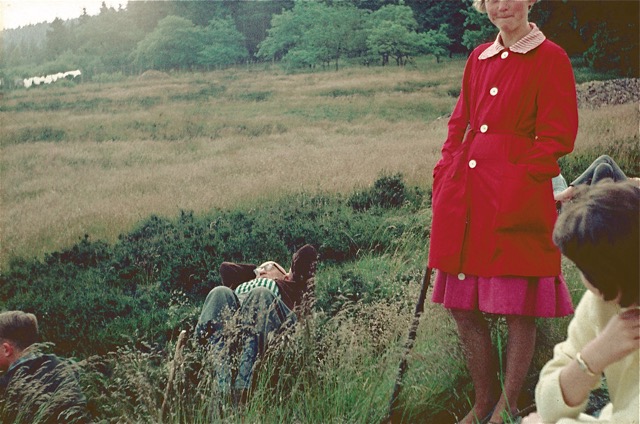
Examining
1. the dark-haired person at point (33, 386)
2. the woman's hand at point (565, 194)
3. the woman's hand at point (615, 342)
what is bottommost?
the dark-haired person at point (33, 386)

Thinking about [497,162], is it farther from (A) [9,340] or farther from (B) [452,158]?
(A) [9,340]

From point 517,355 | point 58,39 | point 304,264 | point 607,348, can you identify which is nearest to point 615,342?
point 607,348

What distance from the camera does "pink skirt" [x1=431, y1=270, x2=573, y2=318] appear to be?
8.96 feet

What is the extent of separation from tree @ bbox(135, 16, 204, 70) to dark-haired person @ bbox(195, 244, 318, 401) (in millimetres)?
1752

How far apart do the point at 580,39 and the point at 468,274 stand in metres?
2.59

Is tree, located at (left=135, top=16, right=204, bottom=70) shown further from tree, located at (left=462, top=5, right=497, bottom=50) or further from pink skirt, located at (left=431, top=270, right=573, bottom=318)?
pink skirt, located at (left=431, top=270, right=573, bottom=318)

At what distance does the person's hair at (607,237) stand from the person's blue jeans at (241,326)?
199 cm

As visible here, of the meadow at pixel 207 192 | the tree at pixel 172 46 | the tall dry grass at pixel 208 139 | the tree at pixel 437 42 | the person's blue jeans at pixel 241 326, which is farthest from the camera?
the tree at pixel 172 46

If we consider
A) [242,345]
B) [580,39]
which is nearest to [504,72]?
[242,345]

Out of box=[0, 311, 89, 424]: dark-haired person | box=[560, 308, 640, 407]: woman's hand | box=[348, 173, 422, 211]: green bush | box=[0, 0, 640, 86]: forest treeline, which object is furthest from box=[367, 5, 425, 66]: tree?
box=[560, 308, 640, 407]: woman's hand

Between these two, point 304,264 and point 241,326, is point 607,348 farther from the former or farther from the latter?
point 304,264

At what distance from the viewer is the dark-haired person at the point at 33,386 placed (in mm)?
3459

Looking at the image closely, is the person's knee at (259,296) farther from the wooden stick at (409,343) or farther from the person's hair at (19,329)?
the person's hair at (19,329)

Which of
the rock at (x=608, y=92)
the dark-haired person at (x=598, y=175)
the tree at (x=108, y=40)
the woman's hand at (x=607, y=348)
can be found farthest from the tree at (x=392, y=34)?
the woman's hand at (x=607, y=348)
